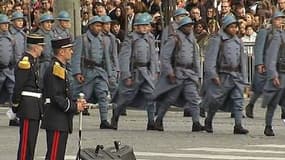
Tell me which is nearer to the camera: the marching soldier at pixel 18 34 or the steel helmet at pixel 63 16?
the marching soldier at pixel 18 34

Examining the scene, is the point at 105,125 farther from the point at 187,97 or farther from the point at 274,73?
the point at 274,73

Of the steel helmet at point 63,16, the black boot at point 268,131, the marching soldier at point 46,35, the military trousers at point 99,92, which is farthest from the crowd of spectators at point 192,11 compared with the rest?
the black boot at point 268,131

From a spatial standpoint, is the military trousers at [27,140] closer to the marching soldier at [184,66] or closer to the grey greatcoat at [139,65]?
the marching soldier at [184,66]

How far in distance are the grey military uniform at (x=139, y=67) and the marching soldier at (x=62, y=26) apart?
221 centimetres

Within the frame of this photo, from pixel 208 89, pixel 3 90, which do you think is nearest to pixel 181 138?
pixel 208 89

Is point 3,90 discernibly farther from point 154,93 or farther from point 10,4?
point 10,4

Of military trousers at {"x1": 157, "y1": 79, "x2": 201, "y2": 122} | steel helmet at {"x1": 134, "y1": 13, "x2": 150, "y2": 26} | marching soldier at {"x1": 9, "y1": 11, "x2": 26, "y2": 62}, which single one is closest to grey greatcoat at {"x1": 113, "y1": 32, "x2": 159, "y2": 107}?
steel helmet at {"x1": 134, "y1": 13, "x2": 150, "y2": 26}

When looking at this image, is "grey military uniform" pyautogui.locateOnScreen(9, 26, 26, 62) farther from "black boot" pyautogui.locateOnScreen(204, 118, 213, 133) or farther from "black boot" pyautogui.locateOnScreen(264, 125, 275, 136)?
"black boot" pyautogui.locateOnScreen(264, 125, 275, 136)

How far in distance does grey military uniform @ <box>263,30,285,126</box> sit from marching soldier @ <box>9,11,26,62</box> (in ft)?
15.1

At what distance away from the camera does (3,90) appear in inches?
829

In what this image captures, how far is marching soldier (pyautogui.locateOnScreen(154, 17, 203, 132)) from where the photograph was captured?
18.9 m

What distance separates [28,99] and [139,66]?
607cm

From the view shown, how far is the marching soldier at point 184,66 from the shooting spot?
18922mm

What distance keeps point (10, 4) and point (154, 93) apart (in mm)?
11246
